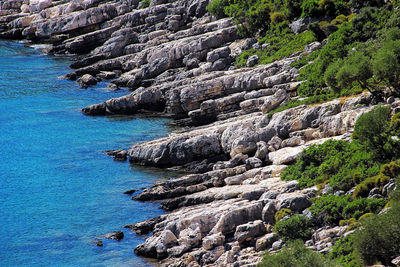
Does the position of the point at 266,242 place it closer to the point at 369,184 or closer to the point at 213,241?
the point at 213,241

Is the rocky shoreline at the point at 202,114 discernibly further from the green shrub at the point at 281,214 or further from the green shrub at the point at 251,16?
the green shrub at the point at 251,16

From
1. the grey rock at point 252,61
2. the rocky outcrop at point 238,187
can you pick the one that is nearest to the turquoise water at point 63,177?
the rocky outcrop at point 238,187

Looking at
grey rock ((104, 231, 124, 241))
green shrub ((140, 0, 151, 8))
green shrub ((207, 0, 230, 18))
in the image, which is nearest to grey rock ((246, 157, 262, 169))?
grey rock ((104, 231, 124, 241))

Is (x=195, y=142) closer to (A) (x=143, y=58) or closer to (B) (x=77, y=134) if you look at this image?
(B) (x=77, y=134)

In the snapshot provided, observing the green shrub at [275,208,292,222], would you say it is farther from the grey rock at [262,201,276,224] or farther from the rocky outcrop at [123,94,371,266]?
the grey rock at [262,201,276,224]

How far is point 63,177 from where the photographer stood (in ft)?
261

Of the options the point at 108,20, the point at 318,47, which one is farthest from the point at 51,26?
the point at 318,47

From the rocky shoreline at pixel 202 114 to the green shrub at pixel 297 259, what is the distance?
621 centimetres

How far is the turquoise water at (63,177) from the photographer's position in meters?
61.2

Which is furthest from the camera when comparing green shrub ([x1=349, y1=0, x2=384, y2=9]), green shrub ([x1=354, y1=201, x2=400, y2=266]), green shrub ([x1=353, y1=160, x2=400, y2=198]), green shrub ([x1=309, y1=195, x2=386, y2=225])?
green shrub ([x1=349, y1=0, x2=384, y2=9])

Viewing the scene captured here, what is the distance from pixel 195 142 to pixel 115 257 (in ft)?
80.9

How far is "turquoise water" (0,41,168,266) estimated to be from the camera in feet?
201

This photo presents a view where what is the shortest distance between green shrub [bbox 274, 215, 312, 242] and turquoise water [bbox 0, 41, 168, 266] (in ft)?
47.0

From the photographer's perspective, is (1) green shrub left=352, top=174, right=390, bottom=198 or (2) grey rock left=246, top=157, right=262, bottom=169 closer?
(1) green shrub left=352, top=174, right=390, bottom=198
